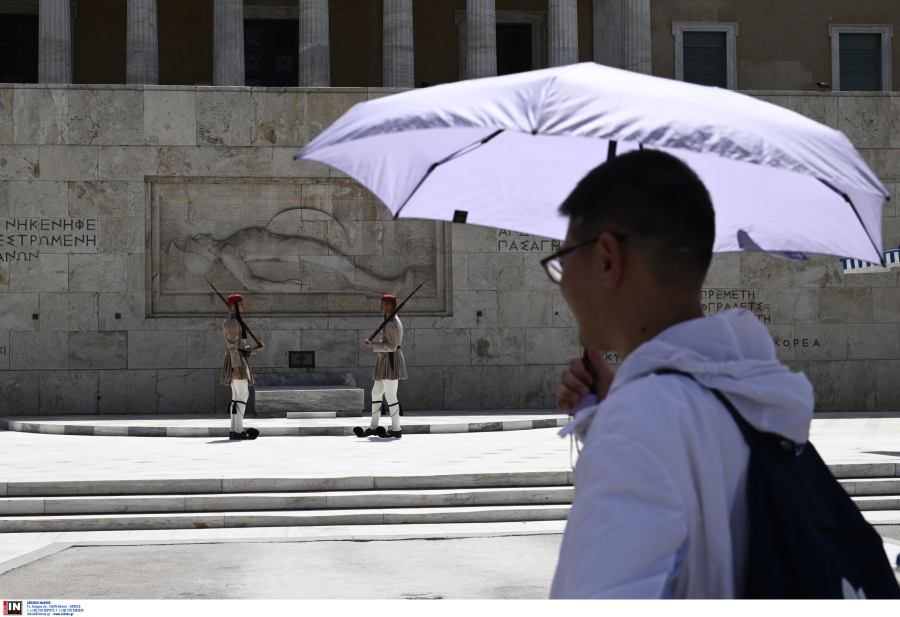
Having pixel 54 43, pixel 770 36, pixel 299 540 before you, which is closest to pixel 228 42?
pixel 54 43

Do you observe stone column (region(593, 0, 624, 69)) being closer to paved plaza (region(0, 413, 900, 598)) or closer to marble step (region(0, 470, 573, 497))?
paved plaza (region(0, 413, 900, 598))

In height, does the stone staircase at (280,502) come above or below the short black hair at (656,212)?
below

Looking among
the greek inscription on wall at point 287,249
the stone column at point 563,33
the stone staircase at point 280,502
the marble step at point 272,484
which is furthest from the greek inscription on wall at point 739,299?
the stone staircase at point 280,502

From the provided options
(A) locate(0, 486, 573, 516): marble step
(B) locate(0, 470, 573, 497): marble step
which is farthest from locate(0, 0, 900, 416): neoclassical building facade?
(A) locate(0, 486, 573, 516): marble step

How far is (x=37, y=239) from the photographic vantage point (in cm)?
1995

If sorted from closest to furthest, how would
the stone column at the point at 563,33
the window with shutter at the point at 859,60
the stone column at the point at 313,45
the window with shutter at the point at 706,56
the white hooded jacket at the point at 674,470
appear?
the white hooded jacket at the point at 674,470, the stone column at the point at 313,45, the stone column at the point at 563,33, the window with shutter at the point at 706,56, the window with shutter at the point at 859,60

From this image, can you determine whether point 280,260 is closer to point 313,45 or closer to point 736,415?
point 313,45

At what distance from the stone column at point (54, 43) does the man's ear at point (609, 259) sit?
984 inches

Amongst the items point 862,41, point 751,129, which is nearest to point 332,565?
point 751,129

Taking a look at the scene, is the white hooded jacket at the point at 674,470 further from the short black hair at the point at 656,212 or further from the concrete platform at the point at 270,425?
the concrete platform at the point at 270,425

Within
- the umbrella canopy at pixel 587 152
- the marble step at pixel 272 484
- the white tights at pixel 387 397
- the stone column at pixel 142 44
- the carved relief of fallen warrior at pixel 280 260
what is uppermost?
the stone column at pixel 142 44

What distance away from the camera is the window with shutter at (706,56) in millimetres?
31891

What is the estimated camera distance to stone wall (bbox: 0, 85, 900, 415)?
1998cm

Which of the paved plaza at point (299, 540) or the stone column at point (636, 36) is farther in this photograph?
the stone column at point (636, 36)
